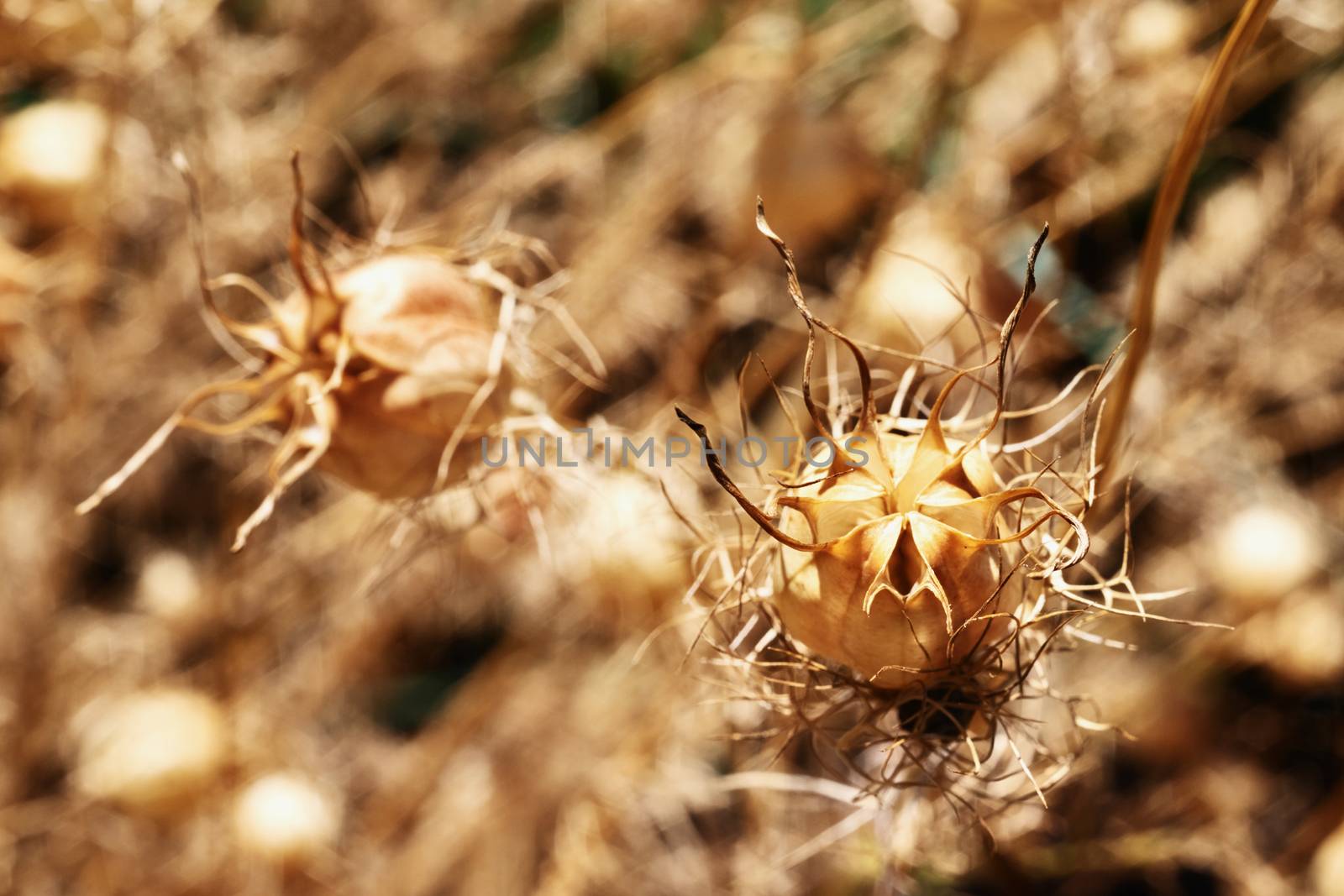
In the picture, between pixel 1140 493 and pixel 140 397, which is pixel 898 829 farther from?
pixel 140 397

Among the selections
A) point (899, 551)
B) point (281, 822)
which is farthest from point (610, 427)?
point (281, 822)

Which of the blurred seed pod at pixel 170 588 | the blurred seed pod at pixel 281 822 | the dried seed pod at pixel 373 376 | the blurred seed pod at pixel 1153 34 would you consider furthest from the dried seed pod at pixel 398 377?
the blurred seed pod at pixel 1153 34

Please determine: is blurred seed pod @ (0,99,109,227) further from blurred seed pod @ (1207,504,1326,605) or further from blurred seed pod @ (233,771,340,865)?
blurred seed pod @ (1207,504,1326,605)

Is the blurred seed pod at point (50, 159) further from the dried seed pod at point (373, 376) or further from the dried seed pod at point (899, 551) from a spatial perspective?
the dried seed pod at point (899, 551)

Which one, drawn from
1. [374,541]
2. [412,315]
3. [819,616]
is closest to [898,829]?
[819,616]

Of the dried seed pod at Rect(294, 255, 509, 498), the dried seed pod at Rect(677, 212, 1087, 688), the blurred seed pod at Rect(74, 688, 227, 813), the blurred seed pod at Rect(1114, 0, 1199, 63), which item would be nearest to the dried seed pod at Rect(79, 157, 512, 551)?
the dried seed pod at Rect(294, 255, 509, 498)

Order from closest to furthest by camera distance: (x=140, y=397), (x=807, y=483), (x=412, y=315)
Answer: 1. (x=807, y=483)
2. (x=412, y=315)
3. (x=140, y=397)
